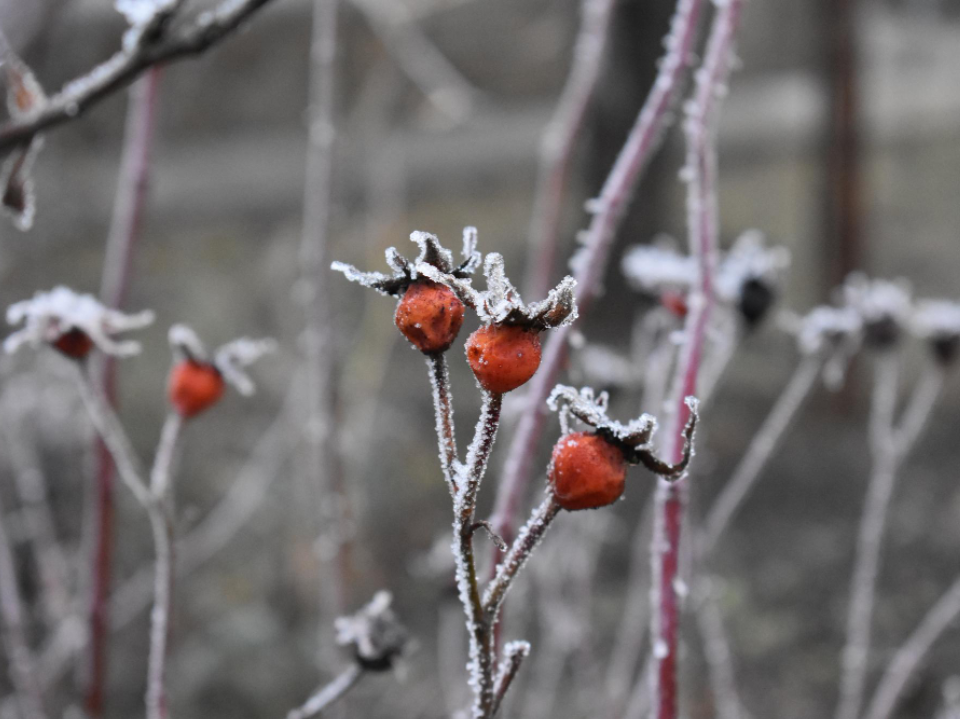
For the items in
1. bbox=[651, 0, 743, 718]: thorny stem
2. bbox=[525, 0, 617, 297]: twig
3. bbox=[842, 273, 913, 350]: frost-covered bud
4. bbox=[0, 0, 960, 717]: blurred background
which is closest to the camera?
bbox=[651, 0, 743, 718]: thorny stem

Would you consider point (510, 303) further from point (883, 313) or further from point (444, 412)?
point (883, 313)

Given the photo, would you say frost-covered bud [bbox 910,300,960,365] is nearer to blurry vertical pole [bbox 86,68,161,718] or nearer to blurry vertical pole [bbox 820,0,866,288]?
blurry vertical pole [bbox 86,68,161,718]

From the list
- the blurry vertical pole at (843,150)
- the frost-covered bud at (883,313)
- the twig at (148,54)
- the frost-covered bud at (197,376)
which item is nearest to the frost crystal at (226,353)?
the frost-covered bud at (197,376)

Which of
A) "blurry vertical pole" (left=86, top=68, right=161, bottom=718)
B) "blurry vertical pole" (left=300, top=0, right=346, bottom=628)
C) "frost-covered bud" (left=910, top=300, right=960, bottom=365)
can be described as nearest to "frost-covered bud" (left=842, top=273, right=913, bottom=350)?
"frost-covered bud" (left=910, top=300, right=960, bottom=365)

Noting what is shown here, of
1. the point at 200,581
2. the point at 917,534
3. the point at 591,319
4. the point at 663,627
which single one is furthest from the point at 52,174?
the point at 663,627

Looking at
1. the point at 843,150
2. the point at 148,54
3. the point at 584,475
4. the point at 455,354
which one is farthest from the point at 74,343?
the point at 843,150

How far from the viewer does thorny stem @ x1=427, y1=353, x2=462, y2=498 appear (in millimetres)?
225

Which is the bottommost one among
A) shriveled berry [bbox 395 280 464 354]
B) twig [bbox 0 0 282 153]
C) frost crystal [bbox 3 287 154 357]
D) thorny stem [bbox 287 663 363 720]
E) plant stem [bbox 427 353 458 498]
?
thorny stem [bbox 287 663 363 720]

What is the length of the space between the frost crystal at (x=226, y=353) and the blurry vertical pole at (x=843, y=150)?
1.67 m

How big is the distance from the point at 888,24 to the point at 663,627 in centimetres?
286

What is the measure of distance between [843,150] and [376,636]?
1703 millimetres

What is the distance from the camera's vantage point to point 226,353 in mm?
376

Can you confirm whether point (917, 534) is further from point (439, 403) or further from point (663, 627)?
point (439, 403)

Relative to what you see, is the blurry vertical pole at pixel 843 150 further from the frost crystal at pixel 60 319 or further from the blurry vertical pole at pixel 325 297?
the frost crystal at pixel 60 319
